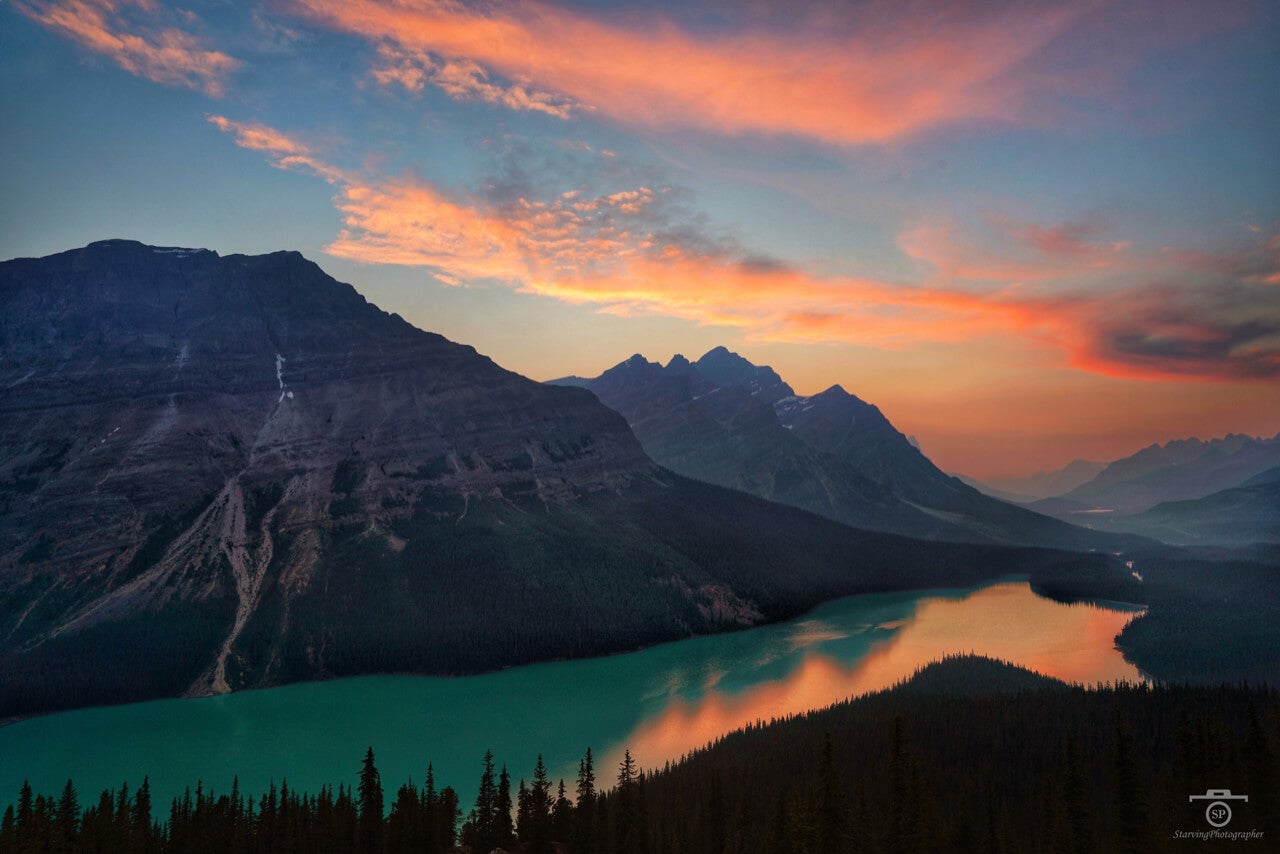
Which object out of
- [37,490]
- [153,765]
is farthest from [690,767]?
[37,490]

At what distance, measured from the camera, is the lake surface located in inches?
4016

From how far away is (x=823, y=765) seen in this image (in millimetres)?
50156

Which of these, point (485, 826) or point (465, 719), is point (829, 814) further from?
point (465, 719)

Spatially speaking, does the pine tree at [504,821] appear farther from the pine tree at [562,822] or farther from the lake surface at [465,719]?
the lake surface at [465,719]

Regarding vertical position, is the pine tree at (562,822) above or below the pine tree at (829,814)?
below

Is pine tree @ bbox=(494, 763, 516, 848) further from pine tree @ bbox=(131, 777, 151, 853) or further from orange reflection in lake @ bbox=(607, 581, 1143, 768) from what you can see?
orange reflection in lake @ bbox=(607, 581, 1143, 768)

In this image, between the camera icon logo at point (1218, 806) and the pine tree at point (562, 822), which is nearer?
the camera icon logo at point (1218, 806)

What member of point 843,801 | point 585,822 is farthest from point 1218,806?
point 585,822

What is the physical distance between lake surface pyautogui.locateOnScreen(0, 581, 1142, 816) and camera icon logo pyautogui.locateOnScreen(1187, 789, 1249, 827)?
62.4 m

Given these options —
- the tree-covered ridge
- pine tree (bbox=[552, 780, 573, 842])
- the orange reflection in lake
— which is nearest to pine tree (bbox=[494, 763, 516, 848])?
the tree-covered ridge

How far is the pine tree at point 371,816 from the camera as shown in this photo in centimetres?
5988

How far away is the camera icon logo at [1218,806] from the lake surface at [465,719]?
62385 mm

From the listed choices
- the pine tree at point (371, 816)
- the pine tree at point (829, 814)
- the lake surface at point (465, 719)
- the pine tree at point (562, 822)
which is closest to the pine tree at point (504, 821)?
the pine tree at point (562, 822)

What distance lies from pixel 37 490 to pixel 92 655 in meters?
58.1
